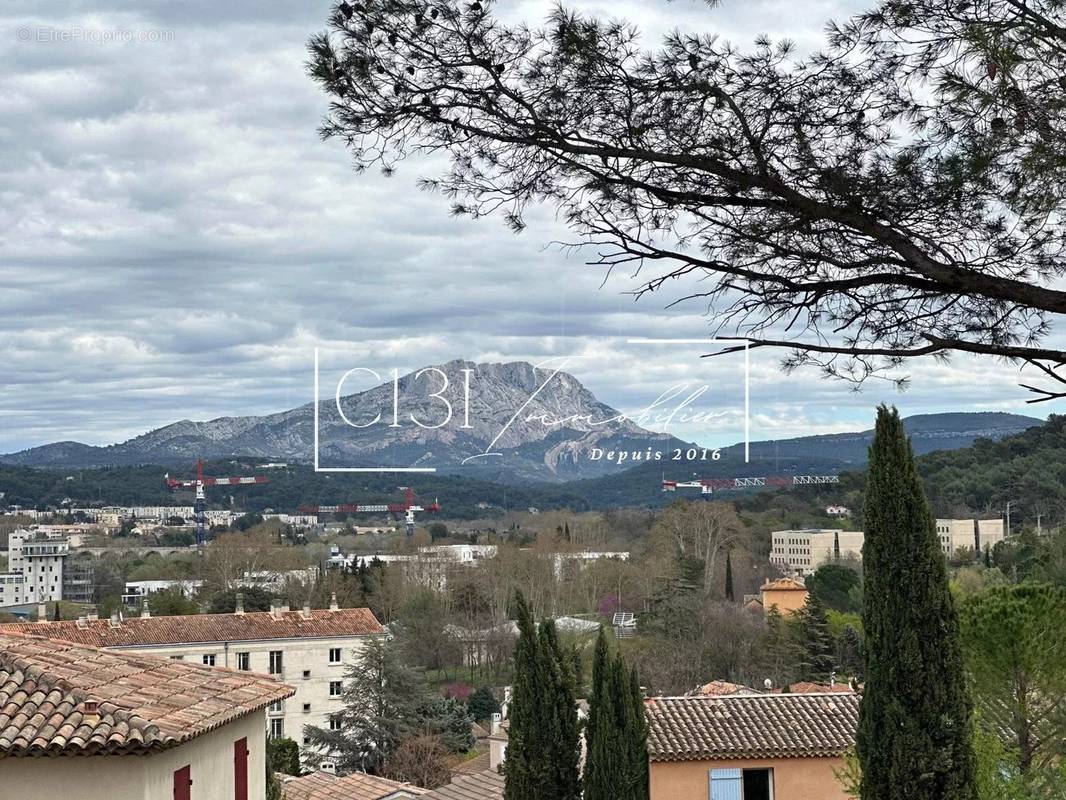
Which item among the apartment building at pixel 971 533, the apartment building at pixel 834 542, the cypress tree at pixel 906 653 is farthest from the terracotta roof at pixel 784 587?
the cypress tree at pixel 906 653

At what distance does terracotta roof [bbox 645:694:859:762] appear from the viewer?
662 inches

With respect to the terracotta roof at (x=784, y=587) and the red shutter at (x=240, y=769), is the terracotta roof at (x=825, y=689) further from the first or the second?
the terracotta roof at (x=784, y=587)

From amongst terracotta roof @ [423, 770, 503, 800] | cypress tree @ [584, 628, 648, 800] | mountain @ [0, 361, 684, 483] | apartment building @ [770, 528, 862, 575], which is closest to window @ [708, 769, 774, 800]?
cypress tree @ [584, 628, 648, 800]

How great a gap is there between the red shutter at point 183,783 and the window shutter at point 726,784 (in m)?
9.70

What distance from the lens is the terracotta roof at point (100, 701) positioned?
Answer: 302 inches

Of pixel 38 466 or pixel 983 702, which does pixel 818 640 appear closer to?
pixel 983 702

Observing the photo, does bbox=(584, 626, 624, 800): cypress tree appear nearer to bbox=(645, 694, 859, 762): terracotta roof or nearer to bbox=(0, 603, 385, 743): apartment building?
bbox=(645, 694, 859, 762): terracotta roof

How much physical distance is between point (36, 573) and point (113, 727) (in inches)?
3316

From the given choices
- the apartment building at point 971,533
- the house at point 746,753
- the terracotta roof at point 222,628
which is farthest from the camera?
the apartment building at point 971,533

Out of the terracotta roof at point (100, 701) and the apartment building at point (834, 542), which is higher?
the terracotta roof at point (100, 701)

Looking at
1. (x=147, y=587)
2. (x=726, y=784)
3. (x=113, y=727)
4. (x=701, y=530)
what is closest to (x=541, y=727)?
(x=726, y=784)

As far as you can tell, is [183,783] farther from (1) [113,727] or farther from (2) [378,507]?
(2) [378,507]

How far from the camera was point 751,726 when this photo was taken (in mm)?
17406

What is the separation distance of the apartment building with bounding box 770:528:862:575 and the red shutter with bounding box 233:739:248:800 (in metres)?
64.0
